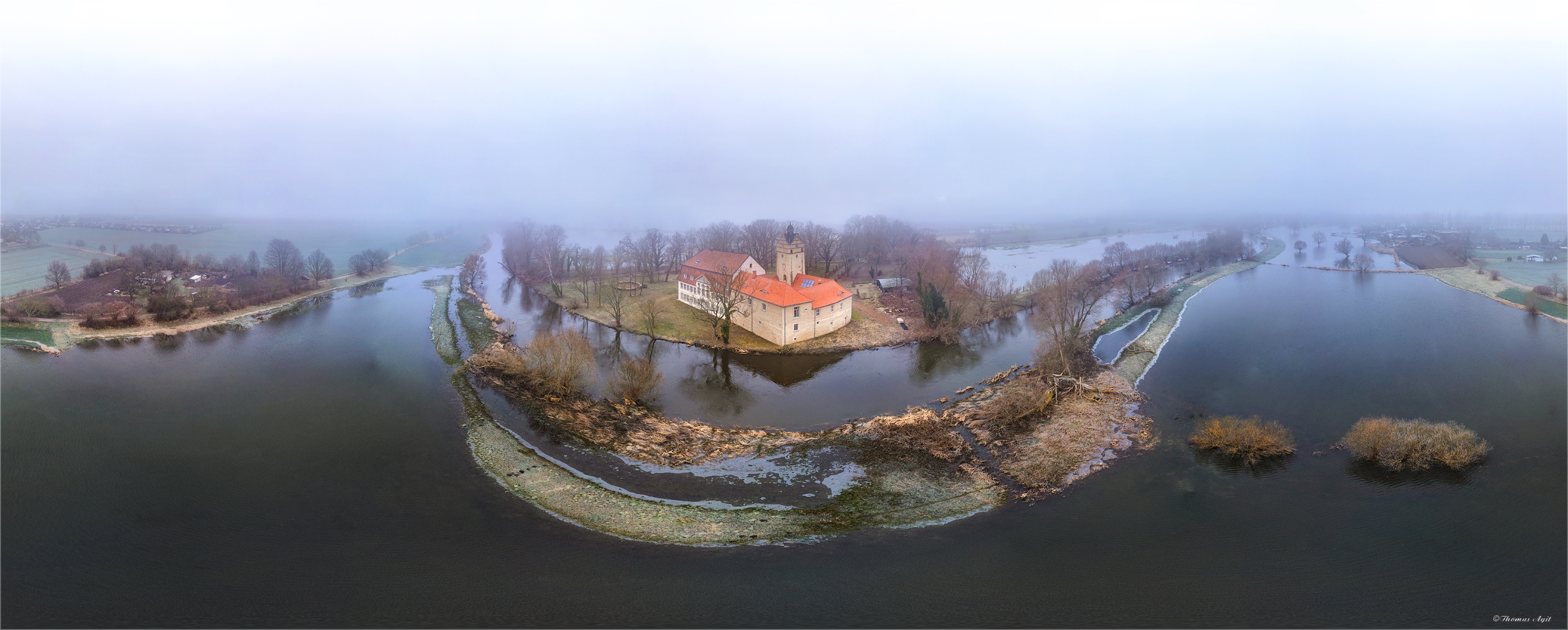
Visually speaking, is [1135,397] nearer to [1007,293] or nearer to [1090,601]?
[1090,601]

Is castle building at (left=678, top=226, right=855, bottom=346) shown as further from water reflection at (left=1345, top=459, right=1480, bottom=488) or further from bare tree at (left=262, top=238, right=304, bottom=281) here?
bare tree at (left=262, top=238, right=304, bottom=281)

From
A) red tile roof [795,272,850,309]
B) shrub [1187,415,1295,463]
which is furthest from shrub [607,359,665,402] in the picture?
shrub [1187,415,1295,463]

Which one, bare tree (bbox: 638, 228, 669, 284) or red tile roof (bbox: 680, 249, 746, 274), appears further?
bare tree (bbox: 638, 228, 669, 284)

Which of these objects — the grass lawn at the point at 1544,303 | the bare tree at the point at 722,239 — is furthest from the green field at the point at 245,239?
the grass lawn at the point at 1544,303

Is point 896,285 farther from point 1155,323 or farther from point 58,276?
point 58,276

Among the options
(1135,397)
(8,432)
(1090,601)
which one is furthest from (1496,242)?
(8,432)

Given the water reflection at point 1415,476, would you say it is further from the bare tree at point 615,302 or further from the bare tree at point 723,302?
the bare tree at point 615,302
